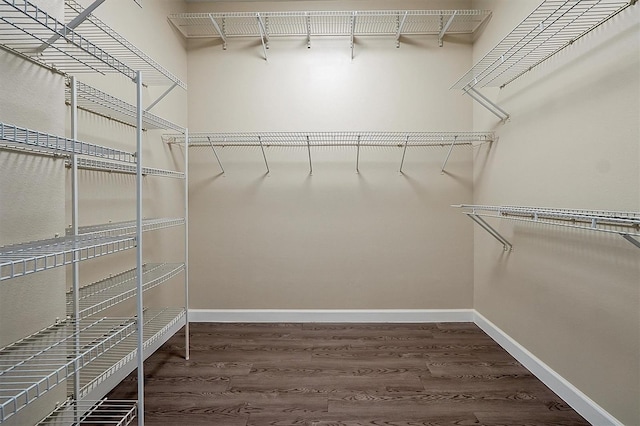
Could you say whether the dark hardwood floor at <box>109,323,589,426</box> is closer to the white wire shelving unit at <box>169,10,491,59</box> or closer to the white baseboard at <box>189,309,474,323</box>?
the white baseboard at <box>189,309,474,323</box>

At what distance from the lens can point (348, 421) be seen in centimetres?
170

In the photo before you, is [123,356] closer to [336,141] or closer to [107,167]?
[107,167]

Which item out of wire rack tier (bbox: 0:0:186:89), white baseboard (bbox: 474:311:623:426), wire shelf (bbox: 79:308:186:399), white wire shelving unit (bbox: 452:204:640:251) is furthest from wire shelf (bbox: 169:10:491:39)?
white baseboard (bbox: 474:311:623:426)

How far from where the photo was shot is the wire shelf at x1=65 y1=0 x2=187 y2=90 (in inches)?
64.2

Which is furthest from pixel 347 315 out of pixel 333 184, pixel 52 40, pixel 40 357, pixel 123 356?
pixel 52 40

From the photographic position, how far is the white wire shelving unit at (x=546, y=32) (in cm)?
153

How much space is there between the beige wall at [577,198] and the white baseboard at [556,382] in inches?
1.3

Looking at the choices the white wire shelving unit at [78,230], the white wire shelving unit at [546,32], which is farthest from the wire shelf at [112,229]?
the white wire shelving unit at [546,32]

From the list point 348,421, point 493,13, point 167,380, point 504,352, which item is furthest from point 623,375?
point 493,13

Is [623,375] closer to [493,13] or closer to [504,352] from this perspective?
[504,352]

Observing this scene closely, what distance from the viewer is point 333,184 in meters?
2.97

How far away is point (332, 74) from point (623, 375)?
2540mm

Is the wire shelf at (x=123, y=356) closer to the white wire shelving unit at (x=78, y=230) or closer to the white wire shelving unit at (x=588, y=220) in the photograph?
the white wire shelving unit at (x=78, y=230)

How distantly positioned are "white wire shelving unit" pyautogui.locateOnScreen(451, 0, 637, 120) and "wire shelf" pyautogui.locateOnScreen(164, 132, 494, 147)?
1.47 ft
